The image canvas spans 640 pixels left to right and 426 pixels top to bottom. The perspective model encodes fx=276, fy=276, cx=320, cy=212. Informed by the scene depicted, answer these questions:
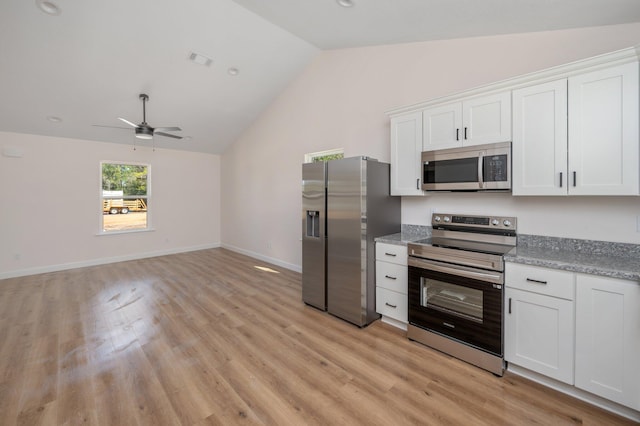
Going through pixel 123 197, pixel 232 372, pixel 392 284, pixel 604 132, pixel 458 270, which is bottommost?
pixel 232 372

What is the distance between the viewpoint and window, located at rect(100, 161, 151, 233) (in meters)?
6.01

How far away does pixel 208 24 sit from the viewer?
360cm

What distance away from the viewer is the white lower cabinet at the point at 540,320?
1.93 meters

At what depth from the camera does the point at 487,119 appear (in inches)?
97.7

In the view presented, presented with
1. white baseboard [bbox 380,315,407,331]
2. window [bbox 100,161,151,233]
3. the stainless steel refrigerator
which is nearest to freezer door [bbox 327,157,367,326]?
the stainless steel refrigerator

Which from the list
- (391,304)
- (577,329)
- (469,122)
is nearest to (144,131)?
(391,304)

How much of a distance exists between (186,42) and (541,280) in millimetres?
4817

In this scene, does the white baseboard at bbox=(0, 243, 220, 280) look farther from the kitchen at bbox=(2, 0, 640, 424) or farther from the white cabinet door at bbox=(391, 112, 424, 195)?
the white cabinet door at bbox=(391, 112, 424, 195)

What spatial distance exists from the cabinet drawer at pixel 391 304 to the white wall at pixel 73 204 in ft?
19.0

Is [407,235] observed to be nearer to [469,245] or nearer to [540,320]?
[469,245]

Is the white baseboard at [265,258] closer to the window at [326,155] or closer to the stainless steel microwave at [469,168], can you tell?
the window at [326,155]

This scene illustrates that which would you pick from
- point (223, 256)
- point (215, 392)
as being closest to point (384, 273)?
point (215, 392)

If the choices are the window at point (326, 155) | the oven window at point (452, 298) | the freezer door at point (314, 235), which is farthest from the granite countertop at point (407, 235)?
the window at point (326, 155)

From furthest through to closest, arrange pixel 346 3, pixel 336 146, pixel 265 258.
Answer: pixel 265 258, pixel 336 146, pixel 346 3
